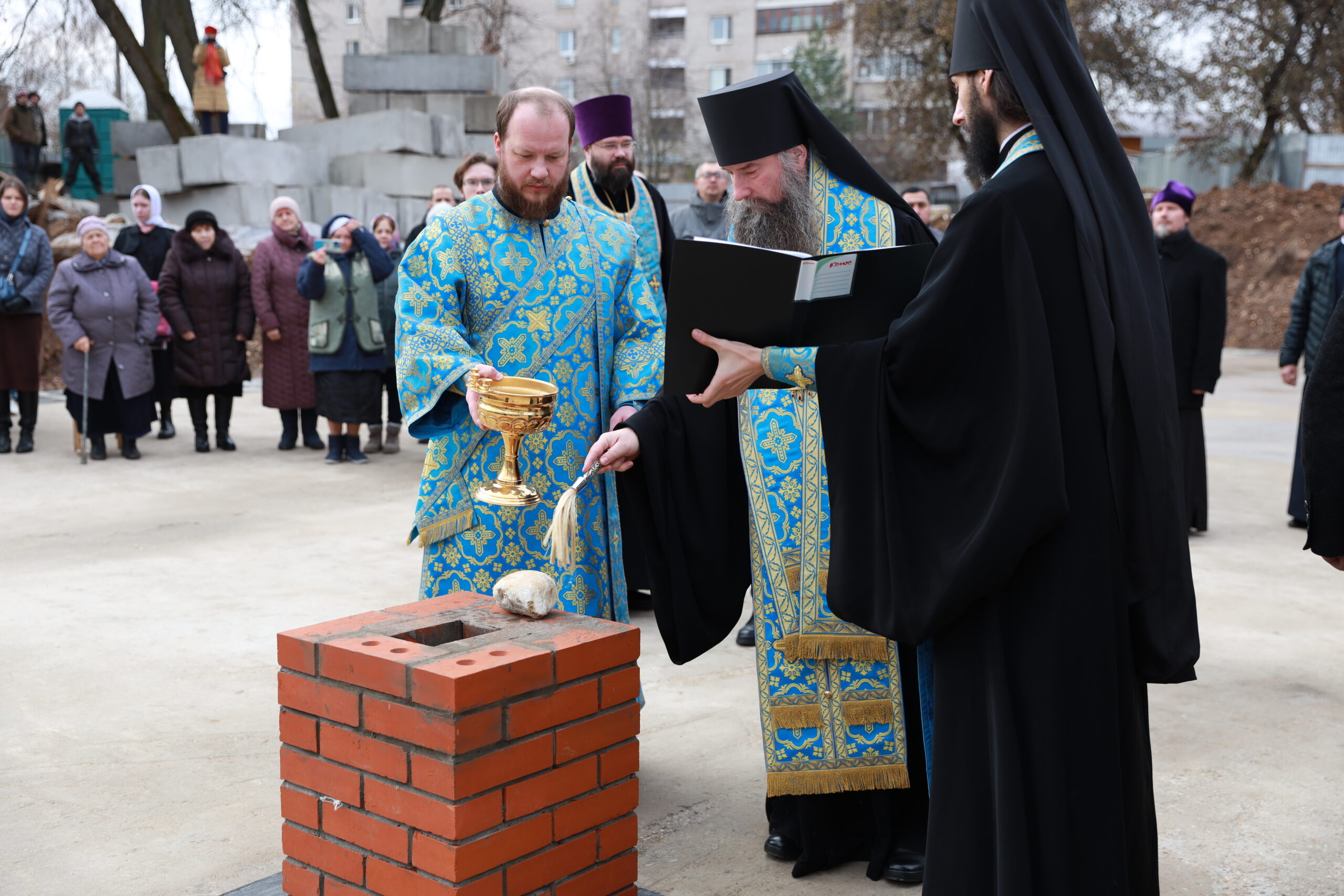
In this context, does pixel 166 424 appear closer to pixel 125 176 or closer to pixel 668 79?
pixel 125 176

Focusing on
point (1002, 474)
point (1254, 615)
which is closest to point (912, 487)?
point (1002, 474)

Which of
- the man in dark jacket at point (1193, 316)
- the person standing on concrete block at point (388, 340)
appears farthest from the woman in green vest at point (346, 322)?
the man in dark jacket at point (1193, 316)

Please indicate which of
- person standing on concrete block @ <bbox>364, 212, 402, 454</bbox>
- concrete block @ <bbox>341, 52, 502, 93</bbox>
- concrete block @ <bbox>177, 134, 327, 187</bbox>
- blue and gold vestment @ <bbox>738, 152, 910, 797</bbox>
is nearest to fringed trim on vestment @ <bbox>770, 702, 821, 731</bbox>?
→ blue and gold vestment @ <bbox>738, 152, 910, 797</bbox>

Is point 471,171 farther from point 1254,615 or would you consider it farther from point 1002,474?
point 1002,474

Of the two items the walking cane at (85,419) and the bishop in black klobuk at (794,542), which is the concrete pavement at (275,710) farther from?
the walking cane at (85,419)

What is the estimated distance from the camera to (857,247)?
303 cm

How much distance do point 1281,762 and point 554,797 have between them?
8.36 feet

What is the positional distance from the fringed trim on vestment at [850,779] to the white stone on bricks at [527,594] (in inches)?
32.2

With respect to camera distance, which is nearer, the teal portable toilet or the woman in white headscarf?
the woman in white headscarf

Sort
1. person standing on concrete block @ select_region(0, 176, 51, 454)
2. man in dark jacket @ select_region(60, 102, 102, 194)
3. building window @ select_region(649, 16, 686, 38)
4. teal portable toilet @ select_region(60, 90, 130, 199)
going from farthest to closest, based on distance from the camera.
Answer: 1. building window @ select_region(649, 16, 686, 38)
2. teal portable toilet @ select_region(60, 90, 130, 199)
3. man in dark jacket @ select_region(60, 102, 102, 194)
4. person standing on concrete block @ select_region(0, 176, 51, 454)

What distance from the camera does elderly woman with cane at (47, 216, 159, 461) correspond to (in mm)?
9156

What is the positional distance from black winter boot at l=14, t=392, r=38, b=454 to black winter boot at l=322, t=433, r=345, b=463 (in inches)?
92.1

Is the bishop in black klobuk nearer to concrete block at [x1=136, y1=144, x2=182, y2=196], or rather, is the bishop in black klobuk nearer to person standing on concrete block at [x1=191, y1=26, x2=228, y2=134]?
concrete block at [x1=136, y1=144, x2=182, y2=196]

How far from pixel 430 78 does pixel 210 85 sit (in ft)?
10.6
